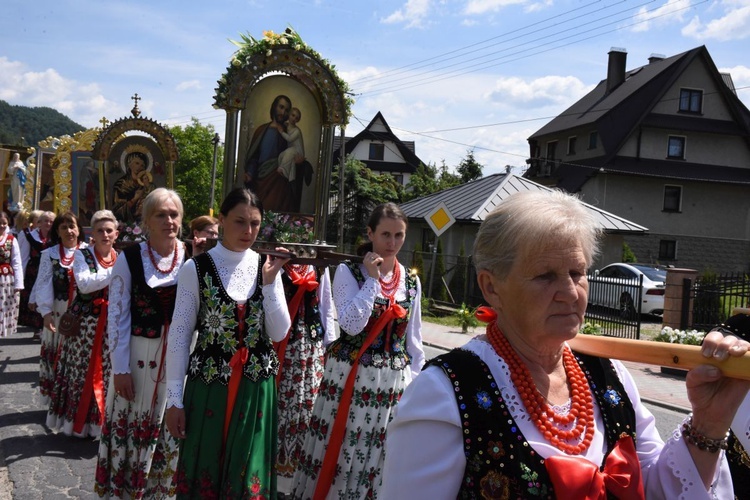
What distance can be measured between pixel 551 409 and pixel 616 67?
45.1m

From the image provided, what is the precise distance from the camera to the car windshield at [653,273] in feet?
69.7

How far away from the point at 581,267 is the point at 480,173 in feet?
172

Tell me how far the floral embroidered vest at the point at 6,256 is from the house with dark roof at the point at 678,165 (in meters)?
29.7

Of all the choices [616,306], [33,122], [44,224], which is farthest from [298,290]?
[33,122]

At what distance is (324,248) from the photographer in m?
6.58

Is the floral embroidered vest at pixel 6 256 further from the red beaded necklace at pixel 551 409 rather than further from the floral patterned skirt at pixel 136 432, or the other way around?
the red beaded necklace at pixel 551 409

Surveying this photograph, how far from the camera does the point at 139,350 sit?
4969mm

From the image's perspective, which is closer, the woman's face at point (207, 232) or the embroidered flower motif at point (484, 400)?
the embroidered flower motif at point (484, 400)

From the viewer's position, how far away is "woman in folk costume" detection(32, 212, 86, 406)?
7.66 m

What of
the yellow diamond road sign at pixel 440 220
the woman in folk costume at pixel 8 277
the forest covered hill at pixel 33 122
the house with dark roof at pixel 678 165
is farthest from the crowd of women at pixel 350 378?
the forest covered hill at pixel 33 122

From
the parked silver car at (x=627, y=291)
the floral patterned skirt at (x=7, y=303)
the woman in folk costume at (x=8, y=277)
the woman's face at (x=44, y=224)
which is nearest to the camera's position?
the woman in folk costume at (x=8, y=277)

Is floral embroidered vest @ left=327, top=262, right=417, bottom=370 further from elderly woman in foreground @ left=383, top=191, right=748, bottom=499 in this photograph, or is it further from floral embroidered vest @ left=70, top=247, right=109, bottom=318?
floral embroidered vest @ left=70, top=247, right=109, bottom=318

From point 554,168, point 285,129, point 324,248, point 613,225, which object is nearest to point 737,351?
point 324,248

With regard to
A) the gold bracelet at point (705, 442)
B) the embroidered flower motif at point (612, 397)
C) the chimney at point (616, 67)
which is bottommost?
the gold bracelet at point (705, 442)
